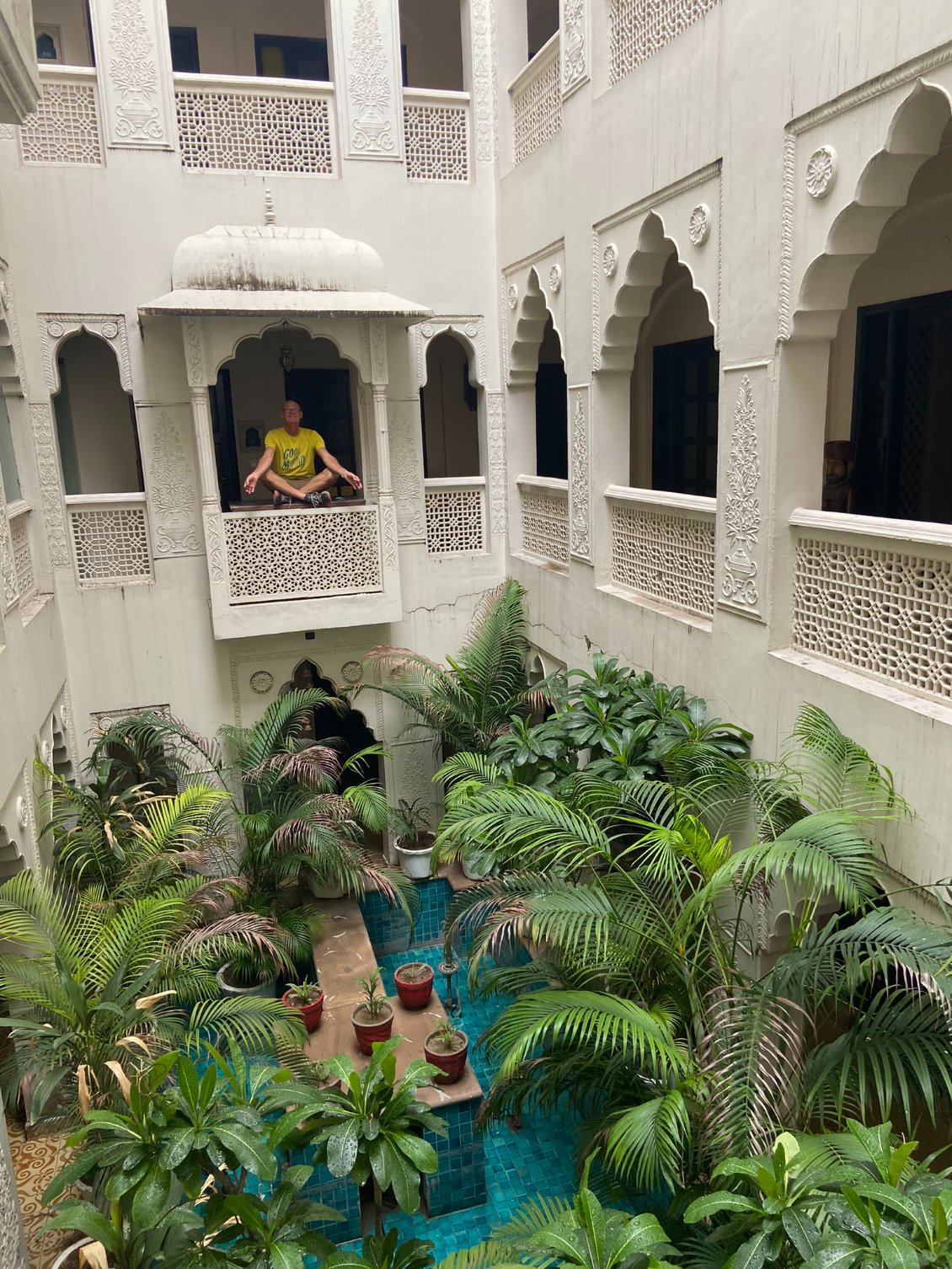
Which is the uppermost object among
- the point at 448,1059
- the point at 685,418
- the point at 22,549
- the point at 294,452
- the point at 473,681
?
the point at 685,418

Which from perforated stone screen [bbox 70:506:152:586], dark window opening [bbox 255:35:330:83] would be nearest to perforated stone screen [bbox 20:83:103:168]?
perforated stone screen [bbox 70:506:152:586]

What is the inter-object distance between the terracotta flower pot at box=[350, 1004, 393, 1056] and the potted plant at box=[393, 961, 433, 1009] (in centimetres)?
33

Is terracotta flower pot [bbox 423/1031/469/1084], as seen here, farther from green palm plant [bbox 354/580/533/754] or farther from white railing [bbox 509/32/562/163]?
white railing [bbox 509/32/562/163]

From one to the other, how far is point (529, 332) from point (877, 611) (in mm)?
4411

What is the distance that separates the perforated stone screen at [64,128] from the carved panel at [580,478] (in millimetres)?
3829

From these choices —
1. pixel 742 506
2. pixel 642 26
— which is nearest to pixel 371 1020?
pixel 742 506

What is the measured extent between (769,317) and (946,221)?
6.66 ft

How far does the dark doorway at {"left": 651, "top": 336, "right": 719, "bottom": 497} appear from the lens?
24.6 ft

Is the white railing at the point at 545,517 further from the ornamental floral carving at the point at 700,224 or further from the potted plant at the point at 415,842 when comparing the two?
the potted plant at the point at 415,842

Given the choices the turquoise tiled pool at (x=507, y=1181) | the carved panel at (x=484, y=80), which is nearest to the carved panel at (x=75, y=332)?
the carved panel at (x=484, y=80)

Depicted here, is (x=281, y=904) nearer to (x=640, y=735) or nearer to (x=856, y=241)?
(x=640, y=735)

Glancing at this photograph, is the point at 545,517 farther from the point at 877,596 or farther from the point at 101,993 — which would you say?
the point at 101,993

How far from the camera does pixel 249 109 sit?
6660 mm

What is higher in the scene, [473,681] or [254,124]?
[254,124]
